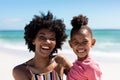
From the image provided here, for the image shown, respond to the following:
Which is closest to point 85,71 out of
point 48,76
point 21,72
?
point 48,76

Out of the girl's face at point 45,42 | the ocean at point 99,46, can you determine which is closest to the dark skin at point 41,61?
the girl's face at point 45,42

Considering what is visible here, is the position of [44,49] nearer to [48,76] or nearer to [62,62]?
[48,76]

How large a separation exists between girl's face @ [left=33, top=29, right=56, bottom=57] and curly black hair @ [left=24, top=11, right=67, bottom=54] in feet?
0.21

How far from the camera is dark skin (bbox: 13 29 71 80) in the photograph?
12.4 feet

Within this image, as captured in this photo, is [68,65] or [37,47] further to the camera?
[68,65]

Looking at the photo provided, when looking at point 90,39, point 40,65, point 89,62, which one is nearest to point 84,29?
point 90,39

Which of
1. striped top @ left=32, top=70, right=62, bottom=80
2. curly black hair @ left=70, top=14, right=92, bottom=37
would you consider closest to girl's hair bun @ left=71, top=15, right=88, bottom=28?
curly black hair @ left=70, top=14, right=92, bottom=37

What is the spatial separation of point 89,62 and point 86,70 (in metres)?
0.13

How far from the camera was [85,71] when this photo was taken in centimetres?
375

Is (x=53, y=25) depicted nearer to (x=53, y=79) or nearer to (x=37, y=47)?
(x=37, y=47)

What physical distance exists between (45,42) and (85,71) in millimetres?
521

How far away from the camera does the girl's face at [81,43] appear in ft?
12.7

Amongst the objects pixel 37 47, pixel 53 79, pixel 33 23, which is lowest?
pixel 53 79

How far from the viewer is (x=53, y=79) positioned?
392 centimetres
